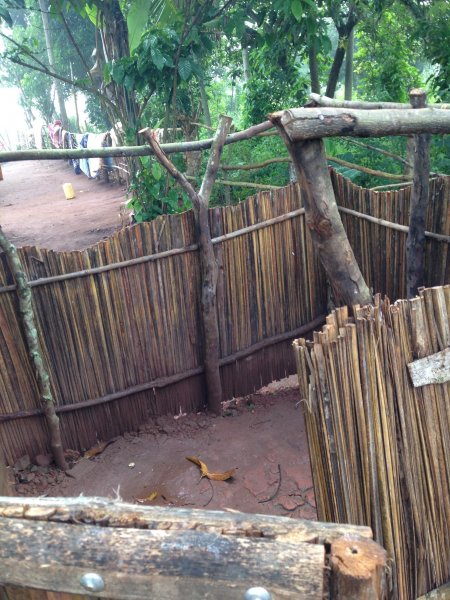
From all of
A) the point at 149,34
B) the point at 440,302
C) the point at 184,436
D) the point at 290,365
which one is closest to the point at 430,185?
the point at 440,302

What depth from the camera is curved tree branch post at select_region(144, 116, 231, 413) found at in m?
3.67

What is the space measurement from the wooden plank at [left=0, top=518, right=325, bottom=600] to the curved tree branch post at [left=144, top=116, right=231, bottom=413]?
2789 mm

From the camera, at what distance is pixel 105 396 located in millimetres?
4004

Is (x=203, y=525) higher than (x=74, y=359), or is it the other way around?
(x=203, y=525)

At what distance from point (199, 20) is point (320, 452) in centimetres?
537

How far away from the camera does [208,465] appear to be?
3820 mm

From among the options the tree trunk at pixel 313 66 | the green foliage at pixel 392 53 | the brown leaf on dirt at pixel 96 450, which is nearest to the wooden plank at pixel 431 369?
the brown leaf on dirt at pixel 96 450

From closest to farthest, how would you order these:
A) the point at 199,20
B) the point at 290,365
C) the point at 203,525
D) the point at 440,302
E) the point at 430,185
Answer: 1. the point at 203,525
2. the point at 440,302
3. the point at 430,185
4. the point at 290,365
5. the point at 199,20

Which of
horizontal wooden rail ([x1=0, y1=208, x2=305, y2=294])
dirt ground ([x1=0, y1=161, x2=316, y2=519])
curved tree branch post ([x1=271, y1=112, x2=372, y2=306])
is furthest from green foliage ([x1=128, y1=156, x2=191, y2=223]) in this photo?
curved tree branch post ([x1=271, y1=112, x2=372, y2=306])

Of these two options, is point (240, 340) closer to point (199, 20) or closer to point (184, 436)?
point (184, 436)

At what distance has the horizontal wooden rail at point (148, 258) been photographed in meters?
3.54

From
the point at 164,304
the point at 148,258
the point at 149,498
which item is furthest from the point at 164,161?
the point at 149,498

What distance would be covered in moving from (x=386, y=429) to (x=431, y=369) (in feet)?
0.87

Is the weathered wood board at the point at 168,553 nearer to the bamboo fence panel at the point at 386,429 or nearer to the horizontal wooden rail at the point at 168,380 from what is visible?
the bamboo fence panel at the point at 386,429
